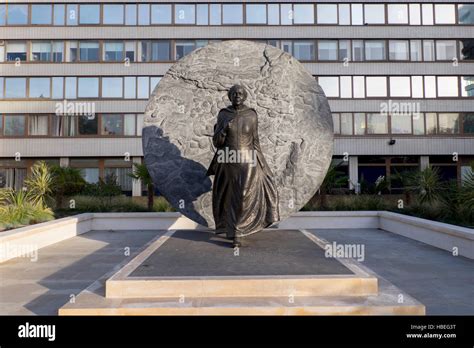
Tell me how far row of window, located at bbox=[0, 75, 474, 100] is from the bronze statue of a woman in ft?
66.1

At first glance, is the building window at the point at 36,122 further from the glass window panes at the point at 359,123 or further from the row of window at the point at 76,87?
the glass window panes at the point at 359,123

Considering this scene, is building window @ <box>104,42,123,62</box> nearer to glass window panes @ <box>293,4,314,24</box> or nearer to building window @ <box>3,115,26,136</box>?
building window @ <box>3,115,26,136</box>

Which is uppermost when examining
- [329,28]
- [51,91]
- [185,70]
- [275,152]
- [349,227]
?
[329,28]

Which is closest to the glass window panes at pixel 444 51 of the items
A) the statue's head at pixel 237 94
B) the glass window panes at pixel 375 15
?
the glass window panes at pixel 375 15

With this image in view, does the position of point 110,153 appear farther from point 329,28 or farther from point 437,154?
point 437,154

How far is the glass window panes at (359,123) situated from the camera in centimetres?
2523

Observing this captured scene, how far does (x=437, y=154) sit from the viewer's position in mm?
25328

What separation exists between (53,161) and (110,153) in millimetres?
3917

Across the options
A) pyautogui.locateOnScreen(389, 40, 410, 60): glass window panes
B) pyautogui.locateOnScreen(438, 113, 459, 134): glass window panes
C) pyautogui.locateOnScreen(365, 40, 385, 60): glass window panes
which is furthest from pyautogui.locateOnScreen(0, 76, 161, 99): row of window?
pyautogui.locateOnScreen(438, 113, 459, 134): glass window panes

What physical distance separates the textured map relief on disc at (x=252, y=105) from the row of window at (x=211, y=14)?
17.3m

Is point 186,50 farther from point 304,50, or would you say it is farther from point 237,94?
point 237,94

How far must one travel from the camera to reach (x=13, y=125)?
25.0 meters

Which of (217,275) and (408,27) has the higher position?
(408,27)

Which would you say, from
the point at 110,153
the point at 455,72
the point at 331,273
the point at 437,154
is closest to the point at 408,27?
the point at 455,72
